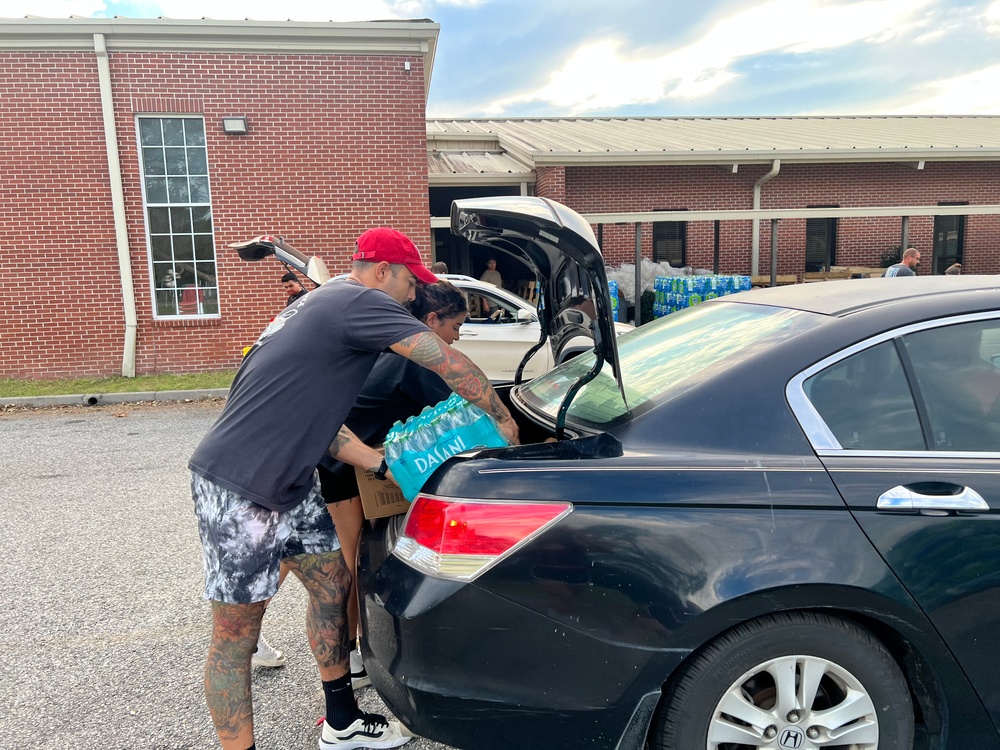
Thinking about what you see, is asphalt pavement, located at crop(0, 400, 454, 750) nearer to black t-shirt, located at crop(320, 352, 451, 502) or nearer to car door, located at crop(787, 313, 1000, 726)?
black t-shirt, located at crop(320, 352, 451, 502)

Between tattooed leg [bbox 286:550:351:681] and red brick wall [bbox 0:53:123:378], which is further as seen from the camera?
red brick wall [bbox 0:53:123:378]

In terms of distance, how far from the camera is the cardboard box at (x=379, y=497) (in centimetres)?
249

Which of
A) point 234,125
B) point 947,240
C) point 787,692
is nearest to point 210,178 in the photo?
point 234,125

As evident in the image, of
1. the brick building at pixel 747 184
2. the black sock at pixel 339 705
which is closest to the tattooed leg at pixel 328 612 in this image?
the black sock at pixel 339 705

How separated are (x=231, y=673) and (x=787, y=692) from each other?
1.67m

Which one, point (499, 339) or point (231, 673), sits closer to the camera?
point (231, 673)

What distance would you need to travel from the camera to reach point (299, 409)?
85.9 inches

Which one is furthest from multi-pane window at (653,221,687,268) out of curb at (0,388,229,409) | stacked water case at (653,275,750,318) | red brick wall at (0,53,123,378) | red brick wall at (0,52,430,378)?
red brick wall at (0,53,123,378)

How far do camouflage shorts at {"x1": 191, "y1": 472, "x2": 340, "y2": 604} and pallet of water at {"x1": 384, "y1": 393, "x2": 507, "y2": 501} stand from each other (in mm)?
410

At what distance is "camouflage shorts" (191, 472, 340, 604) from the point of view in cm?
219

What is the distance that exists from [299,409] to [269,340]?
256 mm

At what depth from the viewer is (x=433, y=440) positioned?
222 centimetres

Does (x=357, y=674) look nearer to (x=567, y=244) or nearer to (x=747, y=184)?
(x=567, y=244)

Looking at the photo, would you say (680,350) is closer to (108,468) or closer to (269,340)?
(269,340)
